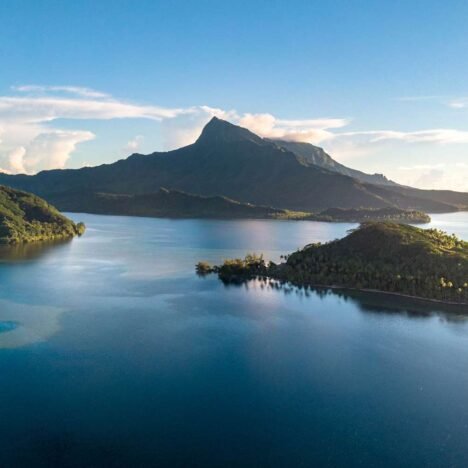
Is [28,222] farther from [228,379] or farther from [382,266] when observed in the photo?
[228,379]

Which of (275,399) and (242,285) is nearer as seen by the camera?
(275,399)

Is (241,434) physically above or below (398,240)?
below

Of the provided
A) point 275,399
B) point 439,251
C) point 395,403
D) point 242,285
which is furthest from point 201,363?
point 439,251

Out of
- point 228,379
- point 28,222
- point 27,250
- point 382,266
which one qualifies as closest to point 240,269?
point 382,266

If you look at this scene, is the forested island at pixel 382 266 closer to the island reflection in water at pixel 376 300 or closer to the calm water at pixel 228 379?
the island reflection in water at pixel 376 300

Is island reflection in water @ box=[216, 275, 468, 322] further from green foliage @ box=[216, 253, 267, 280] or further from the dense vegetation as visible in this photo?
the dense vegetation

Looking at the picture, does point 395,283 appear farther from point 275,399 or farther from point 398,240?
point 275,399
